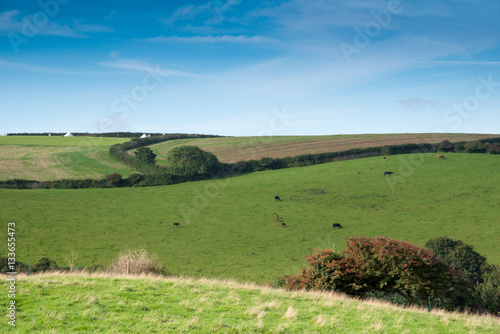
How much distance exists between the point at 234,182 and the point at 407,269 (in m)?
Result: 59.4

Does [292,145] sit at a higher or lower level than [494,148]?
higher

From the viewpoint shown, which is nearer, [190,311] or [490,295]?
[190,311]

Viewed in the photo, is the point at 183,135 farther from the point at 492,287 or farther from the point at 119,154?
the point at 492,287

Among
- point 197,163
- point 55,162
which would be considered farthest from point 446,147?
point 55,162

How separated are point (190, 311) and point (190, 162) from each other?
2742 inches

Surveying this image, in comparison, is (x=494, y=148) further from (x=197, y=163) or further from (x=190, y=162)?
(x=190, y=162)

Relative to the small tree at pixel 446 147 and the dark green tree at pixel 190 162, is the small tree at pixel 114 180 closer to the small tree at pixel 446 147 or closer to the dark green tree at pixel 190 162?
the dark green tree at pixel 190 162

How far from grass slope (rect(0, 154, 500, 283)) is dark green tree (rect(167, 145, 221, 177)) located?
3479 mm

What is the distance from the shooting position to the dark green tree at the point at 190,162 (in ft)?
273

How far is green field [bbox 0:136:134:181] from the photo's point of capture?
83.9m

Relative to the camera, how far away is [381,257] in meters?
25.2

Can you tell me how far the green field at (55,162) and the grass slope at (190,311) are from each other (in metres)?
71.3

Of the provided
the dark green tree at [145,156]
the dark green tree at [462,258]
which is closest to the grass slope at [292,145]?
the dark green tree at [145,156]

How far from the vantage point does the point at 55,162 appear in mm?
99062
